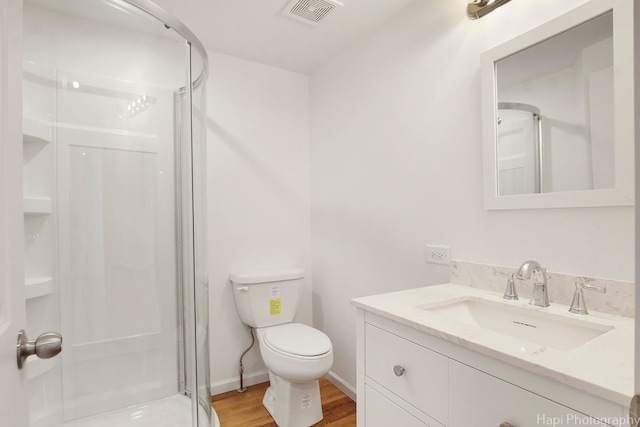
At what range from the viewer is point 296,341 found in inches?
74.0

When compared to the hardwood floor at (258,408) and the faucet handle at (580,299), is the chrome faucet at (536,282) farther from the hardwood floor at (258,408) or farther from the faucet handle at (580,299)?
the hardwood floor at (258,408)

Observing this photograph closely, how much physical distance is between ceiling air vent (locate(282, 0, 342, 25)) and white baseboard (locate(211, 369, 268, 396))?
233 centimetres

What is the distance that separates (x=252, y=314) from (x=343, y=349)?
2.17 feet

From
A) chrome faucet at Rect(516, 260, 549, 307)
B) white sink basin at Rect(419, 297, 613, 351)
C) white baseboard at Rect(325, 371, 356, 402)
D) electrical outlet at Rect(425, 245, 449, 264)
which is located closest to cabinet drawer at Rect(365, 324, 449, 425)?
white sink basin at Rect(419, 297, 613, 351)

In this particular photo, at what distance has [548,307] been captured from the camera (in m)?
1.12

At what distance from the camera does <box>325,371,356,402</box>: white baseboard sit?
7.04ft

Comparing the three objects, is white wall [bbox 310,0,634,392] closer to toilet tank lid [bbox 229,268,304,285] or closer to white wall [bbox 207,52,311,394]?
white wall [bbox 207,52,311,394]

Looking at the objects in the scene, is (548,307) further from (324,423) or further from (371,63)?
(371,63)

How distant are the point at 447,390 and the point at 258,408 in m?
1.55

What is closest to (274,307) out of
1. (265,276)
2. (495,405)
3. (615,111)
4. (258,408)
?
(265,276)

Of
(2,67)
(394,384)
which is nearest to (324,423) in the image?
(394,384)

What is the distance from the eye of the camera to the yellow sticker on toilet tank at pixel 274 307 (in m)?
2.20

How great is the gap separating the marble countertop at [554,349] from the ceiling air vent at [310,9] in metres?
1.52

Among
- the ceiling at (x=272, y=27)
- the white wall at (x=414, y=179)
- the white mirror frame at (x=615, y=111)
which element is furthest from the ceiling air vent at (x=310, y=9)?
the white mirror frame at (x=615, y=111)
